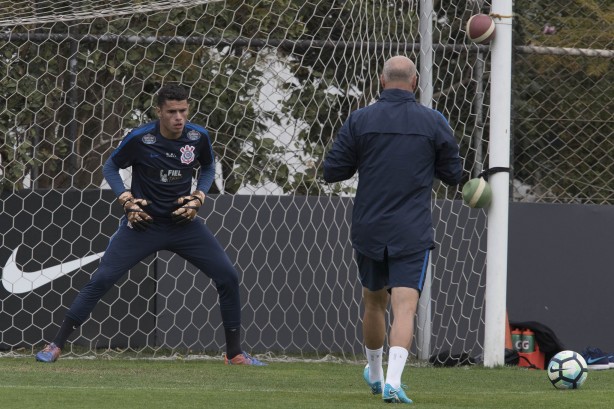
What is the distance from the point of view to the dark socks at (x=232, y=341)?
26.4ft

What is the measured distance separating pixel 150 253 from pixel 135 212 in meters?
0.31

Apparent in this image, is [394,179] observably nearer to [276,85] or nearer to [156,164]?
[156,164]

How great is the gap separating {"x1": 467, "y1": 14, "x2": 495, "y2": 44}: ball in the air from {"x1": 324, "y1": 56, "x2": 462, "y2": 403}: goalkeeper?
2.17 meters

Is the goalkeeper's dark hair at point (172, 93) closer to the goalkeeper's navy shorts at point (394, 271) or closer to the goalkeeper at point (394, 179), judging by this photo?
the goalkeeper at point (394, 179)

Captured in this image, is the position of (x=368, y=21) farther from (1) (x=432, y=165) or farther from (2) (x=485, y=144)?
(1) (x=432, y=165)

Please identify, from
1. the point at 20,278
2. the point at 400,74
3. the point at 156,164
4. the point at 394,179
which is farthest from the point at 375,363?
the point at 20,278

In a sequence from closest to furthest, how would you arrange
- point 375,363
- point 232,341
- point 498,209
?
point 375,363
point 232,341
point 498,209

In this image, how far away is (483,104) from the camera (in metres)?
9.34

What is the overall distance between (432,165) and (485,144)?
142 inches

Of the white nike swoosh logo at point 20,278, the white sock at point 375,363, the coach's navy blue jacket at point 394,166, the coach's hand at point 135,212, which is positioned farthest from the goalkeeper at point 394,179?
the white nike swoosh logo at point 20,278

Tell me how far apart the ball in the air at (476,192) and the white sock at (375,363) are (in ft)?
6.58

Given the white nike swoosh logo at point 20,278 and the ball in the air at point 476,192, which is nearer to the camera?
the ball in the air at point 476,192

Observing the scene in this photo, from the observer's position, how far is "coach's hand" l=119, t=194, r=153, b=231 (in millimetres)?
7598

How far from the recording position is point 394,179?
19.5ft
